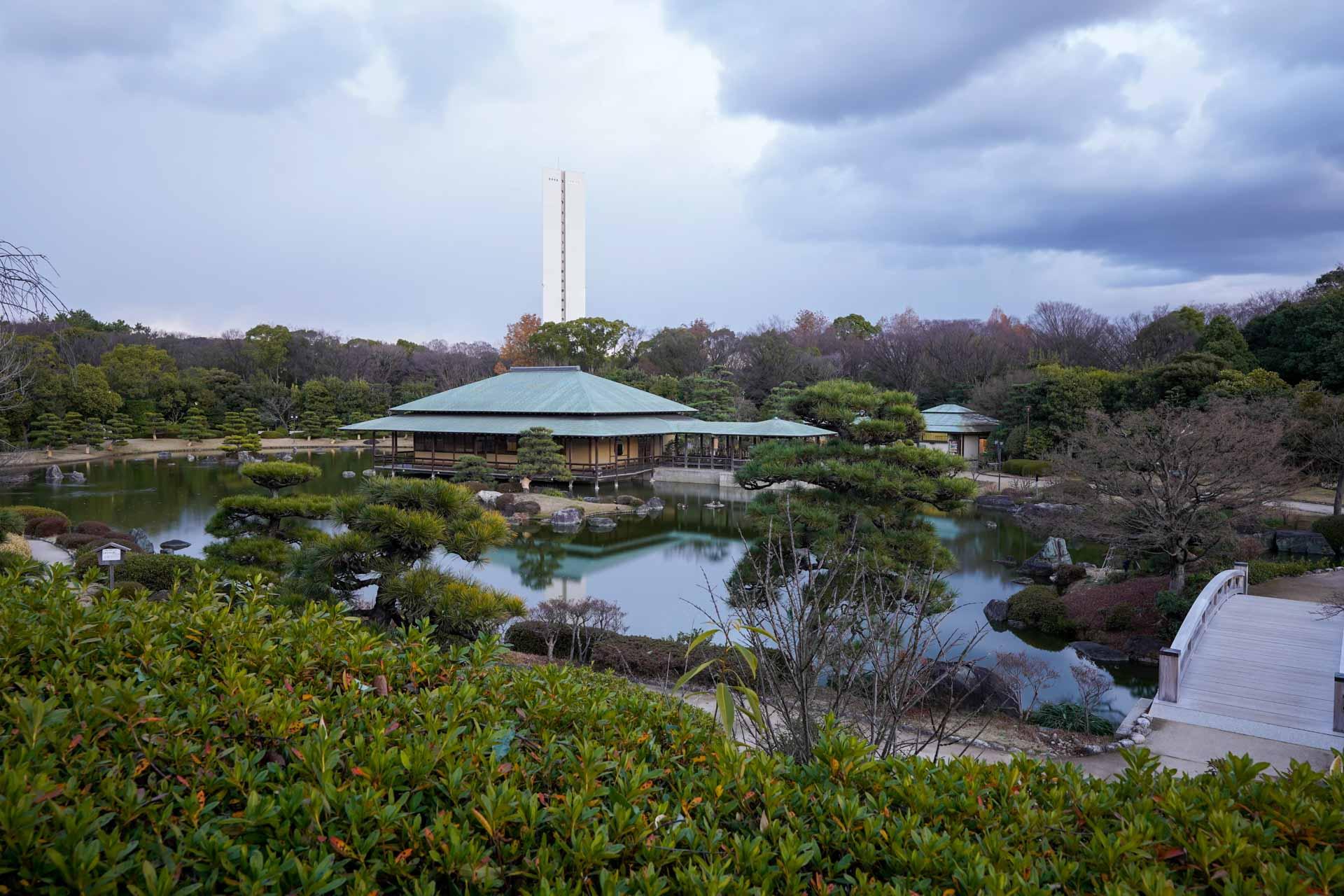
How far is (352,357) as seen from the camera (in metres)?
44.9

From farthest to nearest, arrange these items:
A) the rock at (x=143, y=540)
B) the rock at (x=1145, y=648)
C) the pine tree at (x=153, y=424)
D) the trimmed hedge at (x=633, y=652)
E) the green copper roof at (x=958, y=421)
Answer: the pine tree at (x=153, y=424), the green copper roof at (x=958, y=421), the rock at (x=143, y=540), the rock at (x=1145, y=648), the trimmed hedge at (x=633, y=652)

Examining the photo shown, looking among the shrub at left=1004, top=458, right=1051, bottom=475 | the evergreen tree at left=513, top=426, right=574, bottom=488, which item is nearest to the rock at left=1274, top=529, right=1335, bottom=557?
the shrub at left=1004, top=458, right=1051, bottom=475

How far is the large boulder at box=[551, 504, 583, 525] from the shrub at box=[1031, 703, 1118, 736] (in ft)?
39.2

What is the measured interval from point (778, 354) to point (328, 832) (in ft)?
125

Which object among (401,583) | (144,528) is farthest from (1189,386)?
(144,528)

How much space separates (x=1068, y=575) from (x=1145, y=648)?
3.67 meters

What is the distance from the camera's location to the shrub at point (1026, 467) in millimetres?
24344

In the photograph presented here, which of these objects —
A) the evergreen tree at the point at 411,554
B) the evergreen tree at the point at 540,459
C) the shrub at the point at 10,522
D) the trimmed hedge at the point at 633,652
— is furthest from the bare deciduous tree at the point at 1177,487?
the shrub at the point at 10,522

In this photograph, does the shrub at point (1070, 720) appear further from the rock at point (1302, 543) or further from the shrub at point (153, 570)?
the rock at point (1302, 543)

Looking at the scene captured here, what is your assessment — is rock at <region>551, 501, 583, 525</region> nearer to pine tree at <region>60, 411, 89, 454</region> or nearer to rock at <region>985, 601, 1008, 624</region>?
rock at <region>985, 601, 1008, 624</region>

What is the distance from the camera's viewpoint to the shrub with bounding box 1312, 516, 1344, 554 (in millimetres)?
14914

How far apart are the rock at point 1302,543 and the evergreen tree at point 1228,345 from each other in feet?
34.3

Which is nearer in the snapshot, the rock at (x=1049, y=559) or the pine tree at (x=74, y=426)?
the rock at (x=1049, y=559)

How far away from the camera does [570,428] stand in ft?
83.1
